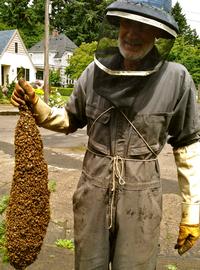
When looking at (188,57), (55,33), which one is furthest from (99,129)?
(55,33)

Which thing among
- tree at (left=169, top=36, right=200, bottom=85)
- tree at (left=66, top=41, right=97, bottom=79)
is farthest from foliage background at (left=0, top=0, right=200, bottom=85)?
tree at (left=169, top=36, right=200, bottom=85)

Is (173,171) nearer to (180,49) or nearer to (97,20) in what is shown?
(180,49)

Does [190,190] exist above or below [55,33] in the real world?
below

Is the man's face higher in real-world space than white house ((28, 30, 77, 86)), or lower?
higher

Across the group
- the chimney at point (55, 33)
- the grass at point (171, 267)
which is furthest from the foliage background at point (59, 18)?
the grass at point (171, 267)

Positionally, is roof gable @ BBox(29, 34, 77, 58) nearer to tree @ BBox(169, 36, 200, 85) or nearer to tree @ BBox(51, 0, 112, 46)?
tree @ BBox(51, 0, 112, 46)

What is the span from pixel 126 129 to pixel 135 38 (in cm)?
51

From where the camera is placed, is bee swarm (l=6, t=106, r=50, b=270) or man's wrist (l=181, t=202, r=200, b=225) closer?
bee swarm (l=6, t=106, r=50, b=270)

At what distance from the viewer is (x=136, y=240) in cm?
248

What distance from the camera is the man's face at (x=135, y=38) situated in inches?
92.2

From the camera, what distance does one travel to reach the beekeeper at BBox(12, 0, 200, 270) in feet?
7.80

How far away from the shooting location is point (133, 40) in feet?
7.73

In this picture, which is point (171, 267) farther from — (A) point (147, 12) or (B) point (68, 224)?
(A) point (147, 12)

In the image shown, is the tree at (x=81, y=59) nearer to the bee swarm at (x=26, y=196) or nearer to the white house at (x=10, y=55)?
the white house at (x=10, y=55)
